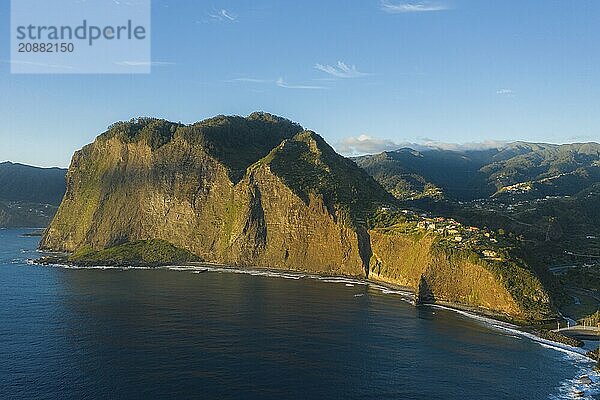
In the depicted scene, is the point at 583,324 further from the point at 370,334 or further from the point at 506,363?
the point at 370,334

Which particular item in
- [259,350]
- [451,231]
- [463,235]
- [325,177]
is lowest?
[259,350]

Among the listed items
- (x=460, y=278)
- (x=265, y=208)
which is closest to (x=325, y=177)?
(x=265, y=208)

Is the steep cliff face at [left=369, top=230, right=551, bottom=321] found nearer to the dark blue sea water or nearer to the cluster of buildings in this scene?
the cluster of buildings

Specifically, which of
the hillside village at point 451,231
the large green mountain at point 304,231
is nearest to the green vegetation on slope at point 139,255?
the large green mountain at point 304,231

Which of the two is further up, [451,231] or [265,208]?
[265,208]

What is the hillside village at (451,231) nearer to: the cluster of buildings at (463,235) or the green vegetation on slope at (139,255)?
the cluster of buildings at (463,235)

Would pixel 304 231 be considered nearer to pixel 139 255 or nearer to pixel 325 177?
pixel 325 177

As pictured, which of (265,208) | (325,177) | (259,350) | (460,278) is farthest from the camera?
(265,208)
